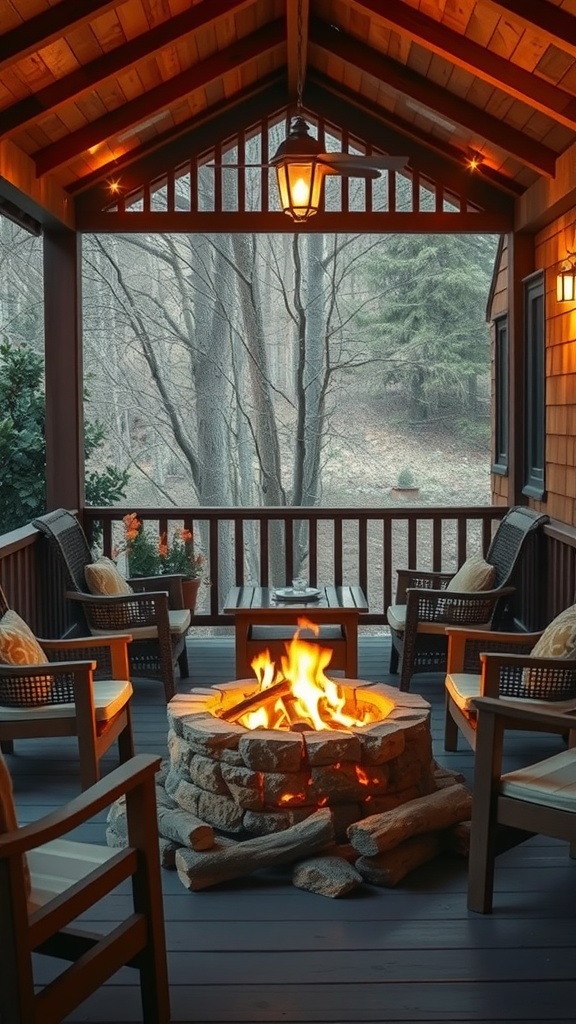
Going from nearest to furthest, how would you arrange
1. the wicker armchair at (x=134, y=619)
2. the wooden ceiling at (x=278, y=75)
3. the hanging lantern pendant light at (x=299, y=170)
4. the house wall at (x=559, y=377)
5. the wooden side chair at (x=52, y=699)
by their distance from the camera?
the wooden side chair at (x=52, y=699) < the hanging lantern pendant light at (x=299, y=170) < the wooden ceiling at (x=278, y=75) < the wicker armchair at (x=134, y=619) < the house wall at (x=559, y=377)

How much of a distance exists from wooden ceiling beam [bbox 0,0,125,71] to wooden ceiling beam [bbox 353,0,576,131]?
1.44 m

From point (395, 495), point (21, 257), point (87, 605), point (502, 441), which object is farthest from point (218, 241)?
point (87, 605)

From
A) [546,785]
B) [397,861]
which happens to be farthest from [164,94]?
[546,785]

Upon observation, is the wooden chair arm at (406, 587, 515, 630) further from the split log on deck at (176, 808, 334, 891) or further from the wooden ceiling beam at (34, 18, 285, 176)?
the wooden ceiling beam at (34, 18, 285, 176)

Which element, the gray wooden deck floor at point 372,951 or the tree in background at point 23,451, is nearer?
the gray wooden deck floor at point 372,951

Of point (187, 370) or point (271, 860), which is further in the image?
point (187, 370)

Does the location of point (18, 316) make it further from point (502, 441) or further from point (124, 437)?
point (502, 441)

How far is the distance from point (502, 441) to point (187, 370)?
6389mm

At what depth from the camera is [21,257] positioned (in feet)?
46.6

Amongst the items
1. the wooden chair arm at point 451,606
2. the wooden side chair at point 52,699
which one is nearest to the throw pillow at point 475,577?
the wooden chair arm at point 451,606

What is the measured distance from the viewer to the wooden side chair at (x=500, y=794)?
10.6ft

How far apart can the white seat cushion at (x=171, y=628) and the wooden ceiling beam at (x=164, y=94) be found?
2.55m

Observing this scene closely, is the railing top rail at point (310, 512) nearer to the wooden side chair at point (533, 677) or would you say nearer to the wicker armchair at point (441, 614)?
the wicker armchair at point (441, 614)

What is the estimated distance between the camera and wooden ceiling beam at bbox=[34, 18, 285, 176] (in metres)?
6.36
